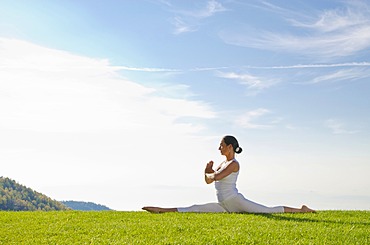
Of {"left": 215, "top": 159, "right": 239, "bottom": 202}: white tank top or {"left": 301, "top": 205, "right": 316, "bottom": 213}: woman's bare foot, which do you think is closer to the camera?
{"left": 215, "top": 159, "right": 239, "bottom": 202}: white tank top

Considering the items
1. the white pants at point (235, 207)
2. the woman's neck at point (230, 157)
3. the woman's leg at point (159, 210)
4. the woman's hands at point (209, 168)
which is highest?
the woman's neck at point (230, 157)

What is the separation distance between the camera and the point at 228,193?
13.4 meters

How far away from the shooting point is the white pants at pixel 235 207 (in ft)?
43.8

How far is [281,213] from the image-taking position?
13406 millimetres

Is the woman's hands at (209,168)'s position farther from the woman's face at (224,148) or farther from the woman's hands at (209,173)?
the woman's face at (224,148)

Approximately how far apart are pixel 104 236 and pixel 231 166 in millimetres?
4580

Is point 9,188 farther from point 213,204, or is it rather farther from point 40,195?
point 213,204

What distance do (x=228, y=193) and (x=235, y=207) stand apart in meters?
0.42

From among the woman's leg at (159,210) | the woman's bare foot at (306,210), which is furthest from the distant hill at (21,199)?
Answer: the woman's bare foot at (306,210)

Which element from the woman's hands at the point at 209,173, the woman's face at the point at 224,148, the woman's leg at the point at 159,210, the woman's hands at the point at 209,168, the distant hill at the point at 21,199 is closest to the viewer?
the woman's leg at the point at 159,210

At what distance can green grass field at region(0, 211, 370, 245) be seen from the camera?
30.5ft

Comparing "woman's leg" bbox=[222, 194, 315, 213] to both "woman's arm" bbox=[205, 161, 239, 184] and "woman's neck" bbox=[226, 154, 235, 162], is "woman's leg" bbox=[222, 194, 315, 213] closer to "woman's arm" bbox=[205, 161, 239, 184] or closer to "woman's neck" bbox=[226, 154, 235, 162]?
"woman's arm" bbox=[205, 161, 239, 184]

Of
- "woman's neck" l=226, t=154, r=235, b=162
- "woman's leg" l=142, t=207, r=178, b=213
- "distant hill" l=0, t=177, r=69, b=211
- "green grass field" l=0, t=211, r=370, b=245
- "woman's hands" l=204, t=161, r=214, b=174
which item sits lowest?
"green grass field" l=0, t=211, r=370, b=245

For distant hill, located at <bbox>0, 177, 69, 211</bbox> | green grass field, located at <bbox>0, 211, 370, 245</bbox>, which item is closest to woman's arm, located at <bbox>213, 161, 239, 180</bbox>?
green grass field, located at <bbox>0, 211, 370, 245</bbox>
